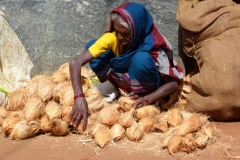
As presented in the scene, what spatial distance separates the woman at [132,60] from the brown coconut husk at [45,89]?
0.41 meters

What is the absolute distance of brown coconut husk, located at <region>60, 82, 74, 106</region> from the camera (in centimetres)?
434

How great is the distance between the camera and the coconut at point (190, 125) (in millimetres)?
3932

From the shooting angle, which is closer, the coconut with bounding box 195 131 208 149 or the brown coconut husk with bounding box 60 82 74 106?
the coconut with bounding box 195 131 208 149

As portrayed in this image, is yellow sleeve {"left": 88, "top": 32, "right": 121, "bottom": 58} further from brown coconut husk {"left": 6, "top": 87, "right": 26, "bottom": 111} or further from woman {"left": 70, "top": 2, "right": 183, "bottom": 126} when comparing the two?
brown coconut husk {"left": 6, "top": 87, "right": 26, "bottom": 111}

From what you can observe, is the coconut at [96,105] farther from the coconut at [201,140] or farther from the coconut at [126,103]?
the coconut at [201,140]

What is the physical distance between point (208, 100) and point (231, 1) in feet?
3.59

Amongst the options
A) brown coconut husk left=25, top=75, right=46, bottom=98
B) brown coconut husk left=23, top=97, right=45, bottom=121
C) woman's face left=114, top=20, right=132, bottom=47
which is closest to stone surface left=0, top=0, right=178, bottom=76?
brown coconut husk left=25, top=75, right=46, bottom=98

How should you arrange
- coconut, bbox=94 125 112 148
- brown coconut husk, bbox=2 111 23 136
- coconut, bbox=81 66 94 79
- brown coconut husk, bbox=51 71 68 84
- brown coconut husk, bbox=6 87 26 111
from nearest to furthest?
coconut, bbox=94 125 112 148 → brown coconut husk, bbox=2 111 23 136 → brown coconut husk, bbox=6 87 26 111 → brown coconut husk, bbox=51 71 68 84 → coconut, bbox=81 66 94 79

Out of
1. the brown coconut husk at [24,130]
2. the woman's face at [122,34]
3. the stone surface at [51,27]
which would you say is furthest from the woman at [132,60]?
the stone surface at [51,27]

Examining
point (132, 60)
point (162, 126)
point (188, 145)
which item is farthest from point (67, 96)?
point (188, 145)

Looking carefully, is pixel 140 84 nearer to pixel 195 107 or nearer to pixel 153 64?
pixel 153 64

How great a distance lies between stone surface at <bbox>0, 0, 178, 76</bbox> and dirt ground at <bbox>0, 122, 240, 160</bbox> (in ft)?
5.17

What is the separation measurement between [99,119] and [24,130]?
27.6 inches

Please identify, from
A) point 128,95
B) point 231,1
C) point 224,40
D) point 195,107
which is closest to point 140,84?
point 128,95
